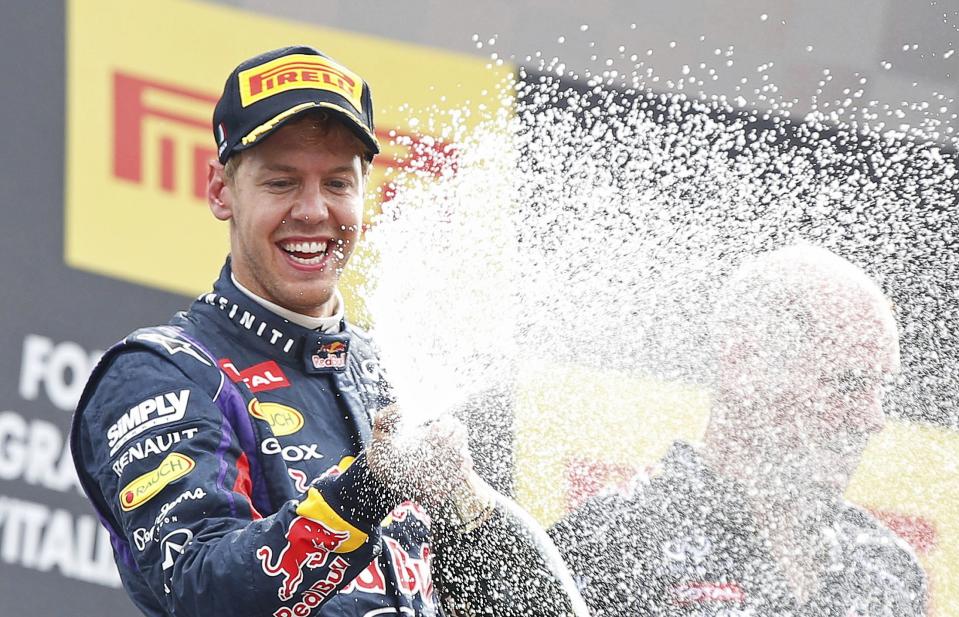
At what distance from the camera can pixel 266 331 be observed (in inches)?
62.2

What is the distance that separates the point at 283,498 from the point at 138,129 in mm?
1916

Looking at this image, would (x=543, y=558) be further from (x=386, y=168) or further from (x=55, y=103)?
(x=55, y=103)

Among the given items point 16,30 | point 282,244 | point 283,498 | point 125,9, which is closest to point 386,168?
point 125,9

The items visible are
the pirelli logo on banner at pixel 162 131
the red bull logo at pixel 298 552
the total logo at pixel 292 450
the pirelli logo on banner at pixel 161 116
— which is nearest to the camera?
the red bull logo at pixel 298 552

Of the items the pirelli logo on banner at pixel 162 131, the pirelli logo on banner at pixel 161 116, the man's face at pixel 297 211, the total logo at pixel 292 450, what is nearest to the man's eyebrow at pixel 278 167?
the man's face at pixel 297 211

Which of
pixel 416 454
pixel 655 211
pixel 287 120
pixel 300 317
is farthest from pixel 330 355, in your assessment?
pixel 655 211

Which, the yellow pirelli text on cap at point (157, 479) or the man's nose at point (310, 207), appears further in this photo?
the man's nose at point (310, 207)

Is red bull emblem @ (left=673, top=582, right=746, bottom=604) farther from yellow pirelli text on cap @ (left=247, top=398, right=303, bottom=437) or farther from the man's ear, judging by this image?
the man's ear

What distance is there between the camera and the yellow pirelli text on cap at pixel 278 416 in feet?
4.86

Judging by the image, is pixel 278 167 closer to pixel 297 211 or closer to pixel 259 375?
pixel 297 211

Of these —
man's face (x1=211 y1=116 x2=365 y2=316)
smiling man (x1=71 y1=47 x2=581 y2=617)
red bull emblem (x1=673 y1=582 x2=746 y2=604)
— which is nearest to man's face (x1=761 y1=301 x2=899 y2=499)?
red bull emblem (x1=673 y1=582 x2=746 y2=604)

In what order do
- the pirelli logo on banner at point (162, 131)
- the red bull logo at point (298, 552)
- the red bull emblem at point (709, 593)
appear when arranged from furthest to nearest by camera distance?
the pirelli logo on banner at point (162, 131), the red bull emblem at point (709, 593), the red bull logo at point (298, 552)

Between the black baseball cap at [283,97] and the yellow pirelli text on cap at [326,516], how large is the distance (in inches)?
19.0

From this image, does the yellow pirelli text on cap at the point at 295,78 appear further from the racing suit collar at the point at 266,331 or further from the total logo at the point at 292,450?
the total logo at the point at 292,450
